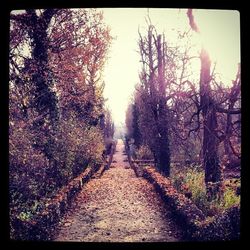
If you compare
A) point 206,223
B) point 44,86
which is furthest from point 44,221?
point 44,86

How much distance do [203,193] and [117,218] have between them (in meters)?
2.51

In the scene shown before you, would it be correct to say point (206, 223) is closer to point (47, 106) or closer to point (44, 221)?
point (44, 221)

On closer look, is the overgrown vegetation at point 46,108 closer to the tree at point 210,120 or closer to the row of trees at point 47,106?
the row of trees at point 47,106

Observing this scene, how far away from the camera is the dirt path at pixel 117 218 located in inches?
276

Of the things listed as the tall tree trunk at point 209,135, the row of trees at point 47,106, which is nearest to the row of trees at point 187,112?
the tall tree trunk at point 209,135

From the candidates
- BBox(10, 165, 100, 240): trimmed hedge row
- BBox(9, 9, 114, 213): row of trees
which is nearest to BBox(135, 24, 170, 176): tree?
BBox(9, 9, 114, 213): row of trees

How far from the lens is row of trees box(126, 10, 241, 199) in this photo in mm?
7848

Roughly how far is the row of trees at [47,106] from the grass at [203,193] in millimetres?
3677

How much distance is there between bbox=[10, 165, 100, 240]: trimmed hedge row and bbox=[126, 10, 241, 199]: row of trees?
344cm

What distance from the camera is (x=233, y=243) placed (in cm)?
572

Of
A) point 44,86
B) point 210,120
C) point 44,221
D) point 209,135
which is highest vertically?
point 44,86

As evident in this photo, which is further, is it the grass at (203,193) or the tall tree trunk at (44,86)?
the tall tree trunk at (44,86)

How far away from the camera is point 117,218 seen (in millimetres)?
7996
